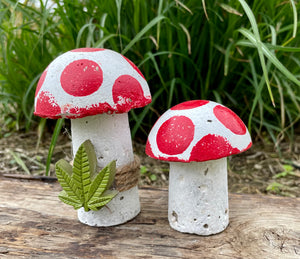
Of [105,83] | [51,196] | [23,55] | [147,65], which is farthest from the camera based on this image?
[23,55]

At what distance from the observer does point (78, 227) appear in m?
1.24

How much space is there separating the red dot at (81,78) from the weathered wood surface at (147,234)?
0.52 meters

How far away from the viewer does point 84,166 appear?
1132mm

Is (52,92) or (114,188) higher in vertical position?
(52,92)

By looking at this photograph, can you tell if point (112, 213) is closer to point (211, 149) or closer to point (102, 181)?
point (102, 181)

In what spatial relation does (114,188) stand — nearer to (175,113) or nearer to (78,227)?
(78,227)

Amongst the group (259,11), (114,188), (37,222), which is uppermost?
(259,11)

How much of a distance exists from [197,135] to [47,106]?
1.60ft

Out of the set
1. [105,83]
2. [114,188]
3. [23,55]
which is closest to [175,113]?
[105,83]

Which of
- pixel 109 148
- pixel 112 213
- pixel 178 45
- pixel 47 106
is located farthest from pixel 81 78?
pixel 178 45

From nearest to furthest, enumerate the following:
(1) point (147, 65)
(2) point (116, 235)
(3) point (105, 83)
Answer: (3) point (105, 83) < (2) point (116, 235) < (1) point (147, 65)

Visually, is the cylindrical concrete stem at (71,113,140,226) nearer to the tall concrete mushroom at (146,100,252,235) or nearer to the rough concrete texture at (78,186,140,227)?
the rough concrete texture at (78,186,140,227)

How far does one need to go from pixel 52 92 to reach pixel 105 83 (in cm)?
17

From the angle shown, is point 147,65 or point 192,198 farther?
point 147,65
